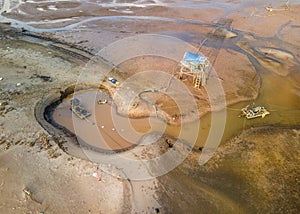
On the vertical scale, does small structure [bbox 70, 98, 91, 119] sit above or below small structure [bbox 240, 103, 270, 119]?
below

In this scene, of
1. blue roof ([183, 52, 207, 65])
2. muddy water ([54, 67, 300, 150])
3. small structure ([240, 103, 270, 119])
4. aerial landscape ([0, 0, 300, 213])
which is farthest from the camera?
blue roof ([183, 52, 207, 65])

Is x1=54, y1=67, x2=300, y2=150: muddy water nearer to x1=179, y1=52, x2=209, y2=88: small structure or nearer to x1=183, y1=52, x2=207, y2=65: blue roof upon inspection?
x1=179, y1=52, x2=209, y2=88: small structure

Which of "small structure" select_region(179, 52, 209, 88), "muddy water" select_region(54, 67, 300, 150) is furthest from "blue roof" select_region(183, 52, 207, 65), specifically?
"muddy water" select_region(54, 67, 300, 150)

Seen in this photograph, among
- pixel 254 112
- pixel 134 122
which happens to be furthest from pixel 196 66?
pixel 134 122

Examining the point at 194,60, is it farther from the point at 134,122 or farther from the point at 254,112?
the point at 134,122

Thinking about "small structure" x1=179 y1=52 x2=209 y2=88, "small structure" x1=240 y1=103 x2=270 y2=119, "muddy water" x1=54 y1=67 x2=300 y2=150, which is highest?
"small structure" x1=179 y1=52 x2=209 y2=88

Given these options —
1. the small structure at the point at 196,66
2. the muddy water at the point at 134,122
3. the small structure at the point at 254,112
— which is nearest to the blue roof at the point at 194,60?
the small structure at the point at 196,66
